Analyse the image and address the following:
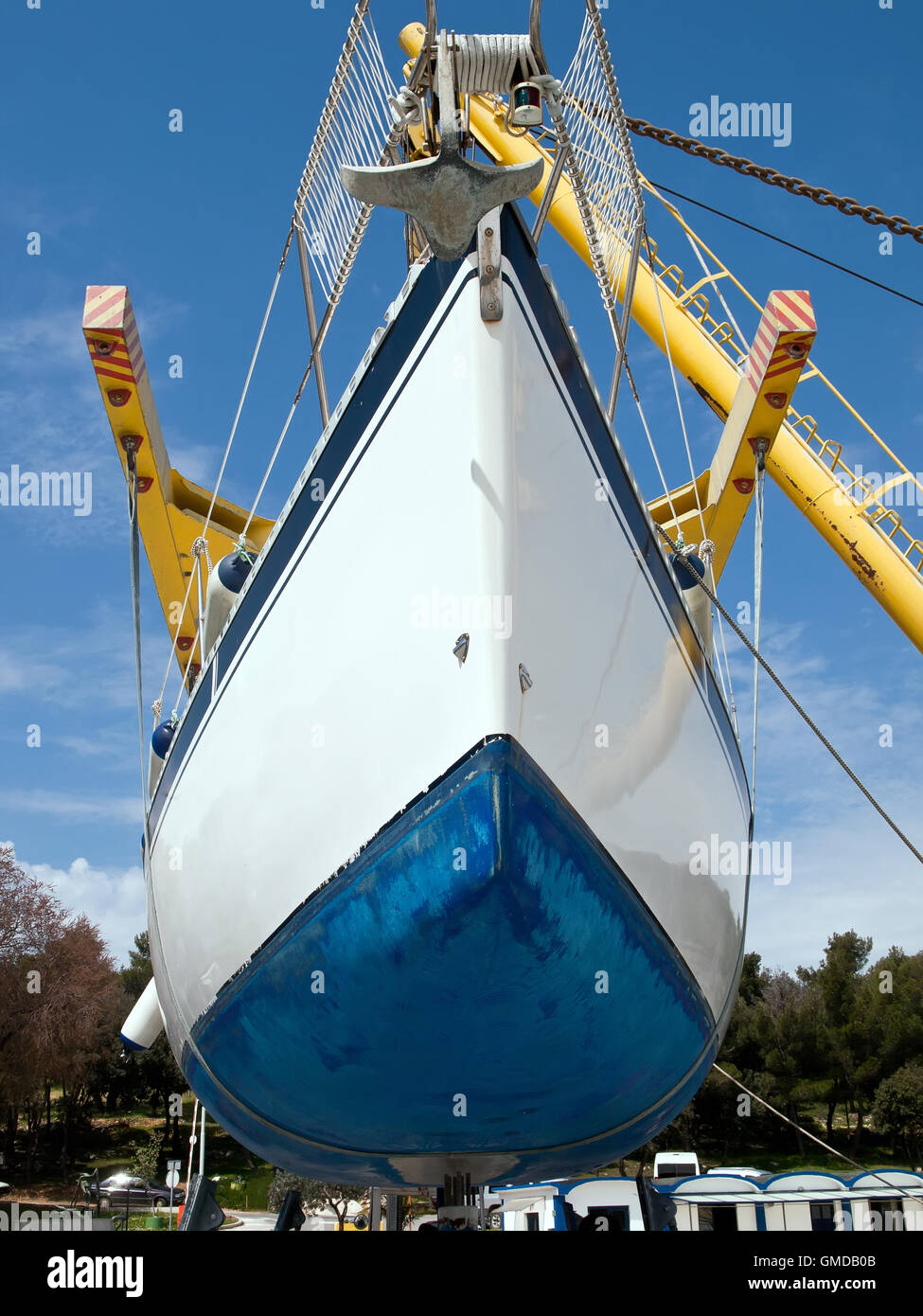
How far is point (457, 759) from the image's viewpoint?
3.33m

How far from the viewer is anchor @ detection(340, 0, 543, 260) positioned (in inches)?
128

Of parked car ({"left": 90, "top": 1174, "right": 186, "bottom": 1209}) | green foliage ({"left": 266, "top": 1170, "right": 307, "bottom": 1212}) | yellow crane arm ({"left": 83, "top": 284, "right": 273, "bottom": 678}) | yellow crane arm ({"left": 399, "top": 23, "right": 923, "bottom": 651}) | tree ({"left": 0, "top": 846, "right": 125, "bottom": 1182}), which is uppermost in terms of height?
yellow crane arm ({"left": 399, "top": 23, "right": 923, "bottom": 651})

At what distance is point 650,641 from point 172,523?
12.3 feet

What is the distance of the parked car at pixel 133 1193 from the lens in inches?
886

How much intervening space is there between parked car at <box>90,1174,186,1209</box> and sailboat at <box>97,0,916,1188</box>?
69.1 feet

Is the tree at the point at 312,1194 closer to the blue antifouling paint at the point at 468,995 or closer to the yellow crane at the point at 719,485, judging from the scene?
the yellow crane at the point at 719,485

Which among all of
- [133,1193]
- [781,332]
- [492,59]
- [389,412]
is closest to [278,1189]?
[133,1193]

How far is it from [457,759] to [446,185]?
1.89 metres

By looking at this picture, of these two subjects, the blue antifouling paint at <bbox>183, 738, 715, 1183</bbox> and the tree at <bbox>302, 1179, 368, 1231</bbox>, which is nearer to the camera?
the blue antifouling paint at <bbox>183, 738, 715, 1183</bbox>

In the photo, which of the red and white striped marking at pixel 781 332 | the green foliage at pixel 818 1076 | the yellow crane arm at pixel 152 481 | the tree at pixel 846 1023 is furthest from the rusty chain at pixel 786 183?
the tree at pixel 846 1023

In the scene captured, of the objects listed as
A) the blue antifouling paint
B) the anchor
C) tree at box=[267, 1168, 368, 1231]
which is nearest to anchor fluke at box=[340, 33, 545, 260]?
the anchor

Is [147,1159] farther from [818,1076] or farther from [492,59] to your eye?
[492,59]

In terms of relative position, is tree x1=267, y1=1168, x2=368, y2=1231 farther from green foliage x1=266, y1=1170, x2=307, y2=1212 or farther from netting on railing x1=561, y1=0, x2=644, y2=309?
netting on railing x1=561, y1=0, x2=644, y2=309
